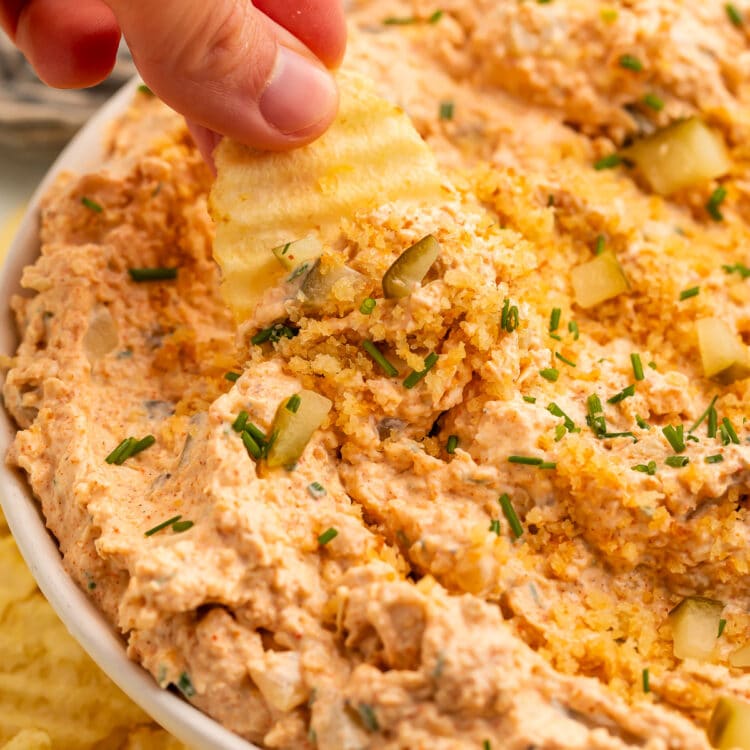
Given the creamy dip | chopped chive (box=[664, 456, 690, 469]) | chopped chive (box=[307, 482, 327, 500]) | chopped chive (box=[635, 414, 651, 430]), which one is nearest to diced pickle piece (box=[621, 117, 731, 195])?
the creamy dip

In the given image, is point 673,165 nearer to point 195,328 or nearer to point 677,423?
point 677,423

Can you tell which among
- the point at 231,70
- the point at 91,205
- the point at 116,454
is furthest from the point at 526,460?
the point at 91,205

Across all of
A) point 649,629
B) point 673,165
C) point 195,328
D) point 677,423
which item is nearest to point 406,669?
point 649,629

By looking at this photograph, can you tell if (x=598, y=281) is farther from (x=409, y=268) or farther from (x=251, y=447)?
(x=251, y=447)

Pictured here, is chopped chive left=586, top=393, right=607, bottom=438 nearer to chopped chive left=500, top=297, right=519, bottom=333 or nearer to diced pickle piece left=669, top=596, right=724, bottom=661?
chopped chive left=500, top=297, right=519, bottom=333

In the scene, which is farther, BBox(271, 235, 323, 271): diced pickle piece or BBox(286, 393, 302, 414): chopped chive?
BBox(271, 235, 323, 271): diced pickle piece

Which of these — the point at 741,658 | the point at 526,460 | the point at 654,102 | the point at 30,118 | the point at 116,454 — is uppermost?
the point at 654,102

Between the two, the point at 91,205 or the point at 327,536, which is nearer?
the point at 327,536
